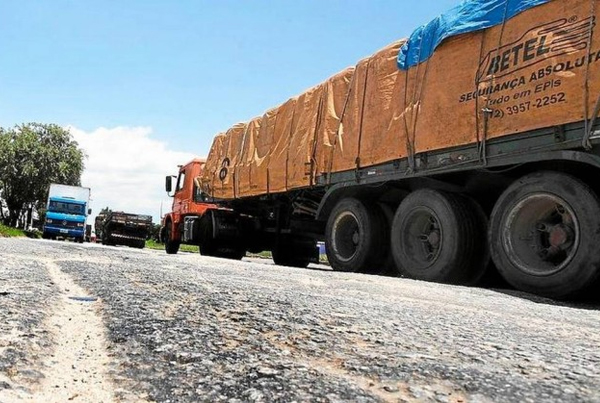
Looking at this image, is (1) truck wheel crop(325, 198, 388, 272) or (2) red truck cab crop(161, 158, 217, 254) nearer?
(1) truck wheel crop(325, 198, 388, 272)

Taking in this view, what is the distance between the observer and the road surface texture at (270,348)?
1.85 metres

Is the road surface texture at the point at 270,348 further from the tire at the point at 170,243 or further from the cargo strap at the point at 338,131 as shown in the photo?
the tire at the point at 170,243

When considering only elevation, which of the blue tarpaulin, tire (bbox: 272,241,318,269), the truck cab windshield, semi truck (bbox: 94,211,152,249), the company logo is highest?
the blue tarpaulin

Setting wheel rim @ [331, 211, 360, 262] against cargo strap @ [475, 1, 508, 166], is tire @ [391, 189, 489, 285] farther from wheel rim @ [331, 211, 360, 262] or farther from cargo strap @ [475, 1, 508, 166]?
wheel rim @ [331, 211, 360, 262]

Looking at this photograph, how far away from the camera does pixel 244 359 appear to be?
2186 mm

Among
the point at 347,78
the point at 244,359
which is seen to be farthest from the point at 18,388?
the point at 347,78

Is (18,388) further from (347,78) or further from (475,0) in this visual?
(347,78)

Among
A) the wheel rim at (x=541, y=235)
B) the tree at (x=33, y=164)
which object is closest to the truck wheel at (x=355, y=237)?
the wheel rim at (x=541, y=235)

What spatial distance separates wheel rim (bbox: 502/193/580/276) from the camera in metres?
5.34

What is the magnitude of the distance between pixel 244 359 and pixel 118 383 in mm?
485

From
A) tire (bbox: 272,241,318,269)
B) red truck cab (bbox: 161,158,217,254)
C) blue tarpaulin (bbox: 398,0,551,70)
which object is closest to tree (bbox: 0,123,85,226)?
red truck cab (bbox: 161,158,217,254)

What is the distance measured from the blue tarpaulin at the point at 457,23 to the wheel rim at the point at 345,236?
2.56 metres

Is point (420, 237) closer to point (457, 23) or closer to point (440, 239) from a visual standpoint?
point (440, 239)

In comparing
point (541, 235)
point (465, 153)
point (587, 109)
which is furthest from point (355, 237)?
point (587, 109)
